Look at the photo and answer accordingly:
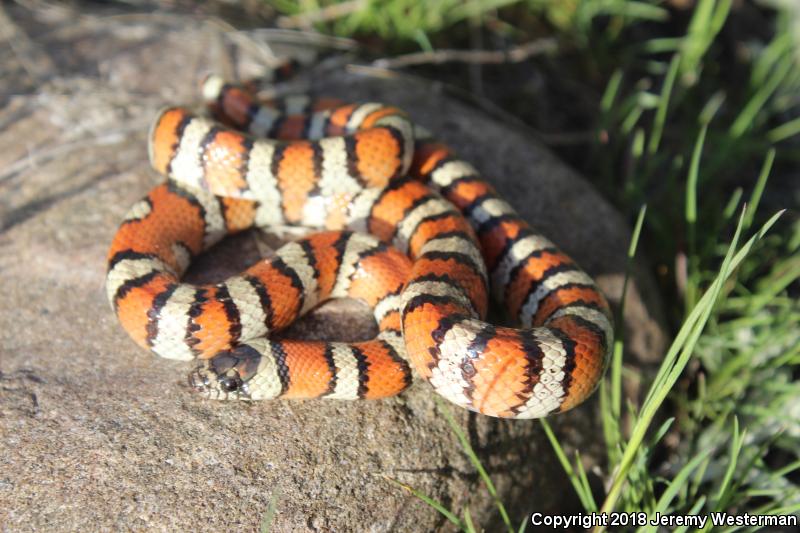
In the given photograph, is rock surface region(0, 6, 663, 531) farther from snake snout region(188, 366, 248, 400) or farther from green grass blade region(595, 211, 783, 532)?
green grass blade region(595, 211, 783, 532)

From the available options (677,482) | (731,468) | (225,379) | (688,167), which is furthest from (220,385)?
(688,167)

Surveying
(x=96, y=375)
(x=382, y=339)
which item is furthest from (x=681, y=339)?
(x=96, y=375)

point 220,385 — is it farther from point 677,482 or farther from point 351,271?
point 677,482

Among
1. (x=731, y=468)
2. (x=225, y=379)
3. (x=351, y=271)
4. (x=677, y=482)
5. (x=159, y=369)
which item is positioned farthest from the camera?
(x=351, y=271)

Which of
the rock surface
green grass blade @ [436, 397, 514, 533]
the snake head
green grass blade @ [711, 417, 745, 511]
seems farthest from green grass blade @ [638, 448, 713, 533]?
the snake head

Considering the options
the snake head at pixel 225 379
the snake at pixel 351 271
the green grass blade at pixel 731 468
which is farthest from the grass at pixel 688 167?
the snake head at pixel 225 379
